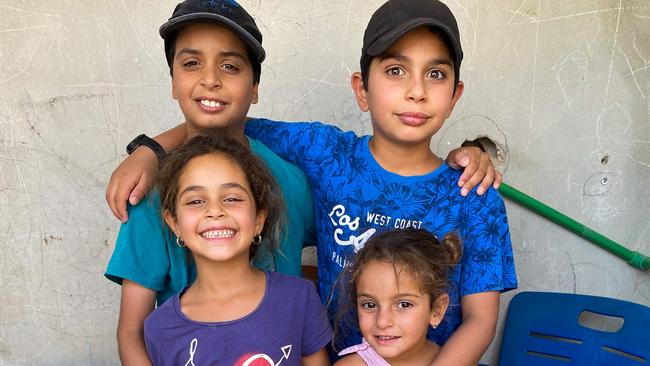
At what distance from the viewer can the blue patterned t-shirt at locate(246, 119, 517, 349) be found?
2.00 m

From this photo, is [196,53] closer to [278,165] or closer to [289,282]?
[278,165]

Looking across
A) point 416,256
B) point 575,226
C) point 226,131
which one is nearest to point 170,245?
point 226,131

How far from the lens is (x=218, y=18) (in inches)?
81.0

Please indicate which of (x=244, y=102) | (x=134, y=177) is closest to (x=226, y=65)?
(x=244, y=102)

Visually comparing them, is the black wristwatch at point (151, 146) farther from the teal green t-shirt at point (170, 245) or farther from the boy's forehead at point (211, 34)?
the boy's forehead at point (211, 34)

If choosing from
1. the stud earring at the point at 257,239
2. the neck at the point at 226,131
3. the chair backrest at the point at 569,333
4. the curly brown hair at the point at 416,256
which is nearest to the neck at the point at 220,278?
the stud earring at the point at 257,239

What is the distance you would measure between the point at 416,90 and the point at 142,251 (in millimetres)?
900

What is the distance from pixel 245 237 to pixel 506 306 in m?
1.51

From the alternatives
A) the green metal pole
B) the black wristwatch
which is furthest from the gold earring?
the green metal pole

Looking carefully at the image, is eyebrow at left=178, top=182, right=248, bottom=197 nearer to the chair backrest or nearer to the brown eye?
the brown eye

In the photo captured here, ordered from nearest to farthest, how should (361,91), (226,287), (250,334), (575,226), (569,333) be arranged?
(250,334), (226,287), (361,91), (569,333), (575,226)

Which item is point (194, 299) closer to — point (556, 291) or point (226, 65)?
point (226, 65)

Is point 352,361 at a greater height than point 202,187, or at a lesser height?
lesser

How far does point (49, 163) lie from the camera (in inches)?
115
